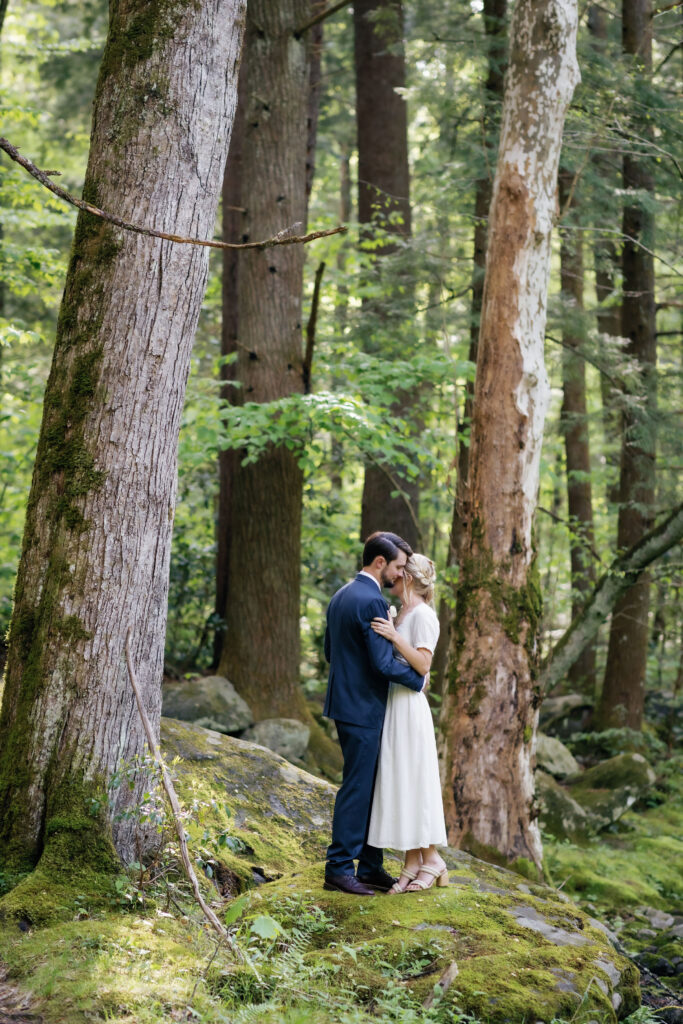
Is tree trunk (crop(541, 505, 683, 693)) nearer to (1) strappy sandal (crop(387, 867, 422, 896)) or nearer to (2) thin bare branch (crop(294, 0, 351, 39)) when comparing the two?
(1) strappy sandal (crop(387, 867, 422, 896))

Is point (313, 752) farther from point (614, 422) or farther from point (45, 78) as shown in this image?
point (45, 78)

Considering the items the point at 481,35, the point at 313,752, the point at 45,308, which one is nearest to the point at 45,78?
the point at 45,308

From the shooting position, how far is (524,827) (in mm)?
6992

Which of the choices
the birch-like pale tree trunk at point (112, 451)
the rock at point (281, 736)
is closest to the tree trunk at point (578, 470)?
the rock at point (281, 736)

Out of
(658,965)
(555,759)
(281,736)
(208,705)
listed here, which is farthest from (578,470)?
(658,965)

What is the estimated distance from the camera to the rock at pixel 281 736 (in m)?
8.82

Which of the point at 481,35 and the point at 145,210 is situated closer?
the point at 145,210

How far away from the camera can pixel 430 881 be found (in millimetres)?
5070

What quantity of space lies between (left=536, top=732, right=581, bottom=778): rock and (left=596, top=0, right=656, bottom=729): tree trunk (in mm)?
1365

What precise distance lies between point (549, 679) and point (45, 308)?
40.9 feet

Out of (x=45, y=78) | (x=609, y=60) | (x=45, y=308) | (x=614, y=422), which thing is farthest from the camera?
(x=45, y=308)

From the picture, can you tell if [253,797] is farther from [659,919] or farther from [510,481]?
[659,919]

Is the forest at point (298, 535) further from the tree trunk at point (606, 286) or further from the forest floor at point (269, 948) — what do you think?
the tree trunk at point (606, 286)

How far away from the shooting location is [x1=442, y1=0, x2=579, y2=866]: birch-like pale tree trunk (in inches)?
277
